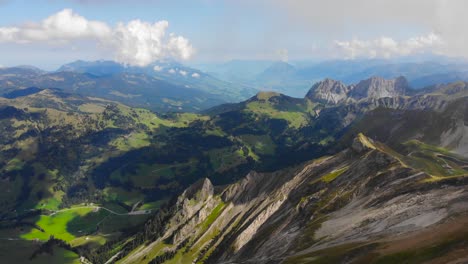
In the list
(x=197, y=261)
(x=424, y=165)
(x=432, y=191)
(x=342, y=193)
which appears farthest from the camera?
(x=197, y=261)

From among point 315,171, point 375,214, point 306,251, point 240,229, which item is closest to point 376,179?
point 375,214

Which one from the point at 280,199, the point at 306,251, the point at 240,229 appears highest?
the point at 306,251

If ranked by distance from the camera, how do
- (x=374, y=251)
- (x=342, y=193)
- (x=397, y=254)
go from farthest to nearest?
(x=342, y=193), (x=374, y=251), (x=397, y=254)

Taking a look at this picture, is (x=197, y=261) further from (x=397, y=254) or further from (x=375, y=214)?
(x=397, y=254)

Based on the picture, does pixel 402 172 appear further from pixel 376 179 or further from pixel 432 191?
pixel 432 191

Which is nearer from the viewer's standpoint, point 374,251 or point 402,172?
point 374,251

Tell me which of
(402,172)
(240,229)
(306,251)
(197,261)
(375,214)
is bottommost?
(197,261)

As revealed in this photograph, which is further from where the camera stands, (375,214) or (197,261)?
(197,261)

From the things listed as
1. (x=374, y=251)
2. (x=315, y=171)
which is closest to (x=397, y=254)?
(x=374, y=251)

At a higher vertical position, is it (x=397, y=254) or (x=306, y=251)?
(x=397, y=254)
